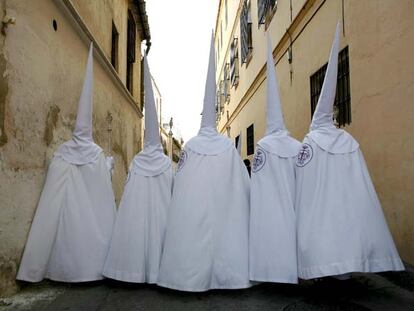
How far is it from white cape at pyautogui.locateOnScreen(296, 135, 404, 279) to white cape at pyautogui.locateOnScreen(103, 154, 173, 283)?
1.35 meters

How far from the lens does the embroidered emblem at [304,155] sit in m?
3.45

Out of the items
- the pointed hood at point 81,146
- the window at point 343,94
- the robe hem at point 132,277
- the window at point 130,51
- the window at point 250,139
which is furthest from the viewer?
the window at point 250,139

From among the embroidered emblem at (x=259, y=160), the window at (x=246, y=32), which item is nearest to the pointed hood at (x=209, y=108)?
the embroidered emblem at (x=259, y=160)

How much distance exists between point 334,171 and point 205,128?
1.26 meters

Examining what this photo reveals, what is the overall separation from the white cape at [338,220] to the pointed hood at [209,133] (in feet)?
2.49

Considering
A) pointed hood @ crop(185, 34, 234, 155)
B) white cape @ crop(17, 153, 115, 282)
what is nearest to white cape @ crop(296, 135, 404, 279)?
pointed hood @ crop(185, 34, 234, 155)

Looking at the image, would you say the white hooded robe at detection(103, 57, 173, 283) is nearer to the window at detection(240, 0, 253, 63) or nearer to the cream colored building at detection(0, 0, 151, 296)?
the cream colored building at detection(0, 0, 151, 296)

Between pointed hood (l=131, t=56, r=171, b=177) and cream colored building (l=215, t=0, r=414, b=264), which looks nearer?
cream colored building (l=215, t=0, r=414, b=264)

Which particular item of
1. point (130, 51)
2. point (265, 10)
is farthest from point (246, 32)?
point (130, 51)

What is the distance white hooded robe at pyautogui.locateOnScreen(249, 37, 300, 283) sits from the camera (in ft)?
11.0

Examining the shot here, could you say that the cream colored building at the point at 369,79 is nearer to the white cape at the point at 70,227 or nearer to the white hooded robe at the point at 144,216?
the white hooded robe at the point at 144,216

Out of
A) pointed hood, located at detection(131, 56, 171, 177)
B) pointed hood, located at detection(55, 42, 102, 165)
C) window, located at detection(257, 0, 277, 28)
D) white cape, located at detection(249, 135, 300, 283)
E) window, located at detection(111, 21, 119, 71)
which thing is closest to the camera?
white cape, located at detection(249, 135, 300, 283)

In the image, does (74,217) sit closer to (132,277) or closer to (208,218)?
(132,277)

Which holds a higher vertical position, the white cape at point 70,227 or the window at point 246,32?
the window at point 246,32
